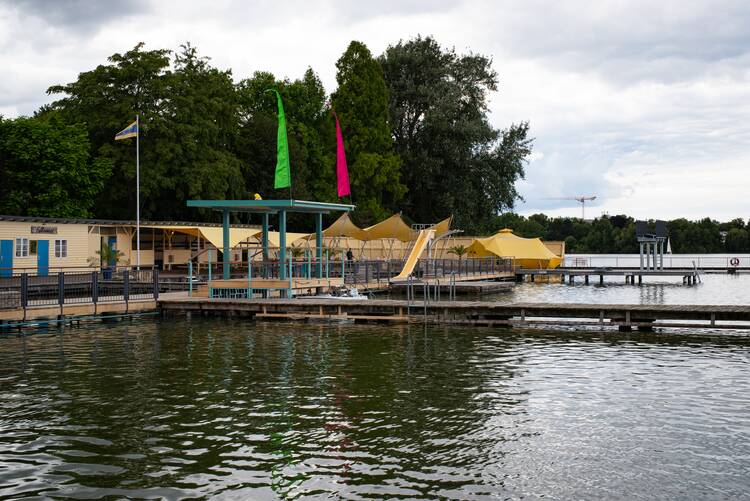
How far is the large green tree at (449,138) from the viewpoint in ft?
246

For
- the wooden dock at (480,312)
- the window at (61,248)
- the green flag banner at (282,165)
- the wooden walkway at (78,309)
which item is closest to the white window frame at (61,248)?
the window at (61,248)

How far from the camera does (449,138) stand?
7494 centimetres

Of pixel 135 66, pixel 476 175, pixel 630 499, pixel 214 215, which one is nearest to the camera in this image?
pixel 630 499

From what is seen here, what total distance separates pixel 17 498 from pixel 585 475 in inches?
304

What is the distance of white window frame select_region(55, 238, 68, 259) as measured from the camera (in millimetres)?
43688

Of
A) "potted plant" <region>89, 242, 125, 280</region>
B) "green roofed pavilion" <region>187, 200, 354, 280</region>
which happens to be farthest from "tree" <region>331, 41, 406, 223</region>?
"green roofed pavilion" <region>187, 200, 354, 280</region>

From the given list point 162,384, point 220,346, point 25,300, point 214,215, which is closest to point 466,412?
point 162,384

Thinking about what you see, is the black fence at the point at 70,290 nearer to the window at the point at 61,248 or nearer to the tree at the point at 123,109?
the window at the point at 61,248

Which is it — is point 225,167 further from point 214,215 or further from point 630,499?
point 630,499

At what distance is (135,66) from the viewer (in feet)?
185

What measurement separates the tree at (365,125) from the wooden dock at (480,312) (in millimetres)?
36130

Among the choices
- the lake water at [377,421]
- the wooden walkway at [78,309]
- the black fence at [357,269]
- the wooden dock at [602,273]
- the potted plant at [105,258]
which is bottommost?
the lake water at [377,421]

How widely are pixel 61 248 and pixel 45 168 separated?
13767 mm

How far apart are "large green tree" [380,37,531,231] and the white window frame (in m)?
39.0
